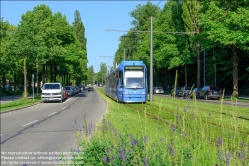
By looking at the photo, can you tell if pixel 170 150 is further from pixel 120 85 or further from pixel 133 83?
pixel 120 85

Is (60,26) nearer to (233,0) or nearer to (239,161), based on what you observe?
(233,0)

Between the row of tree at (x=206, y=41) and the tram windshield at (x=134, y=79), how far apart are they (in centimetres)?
354

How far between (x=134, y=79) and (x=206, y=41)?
576 inches

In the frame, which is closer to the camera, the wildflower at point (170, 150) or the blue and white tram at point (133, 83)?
the wildflower at point (170, 150)

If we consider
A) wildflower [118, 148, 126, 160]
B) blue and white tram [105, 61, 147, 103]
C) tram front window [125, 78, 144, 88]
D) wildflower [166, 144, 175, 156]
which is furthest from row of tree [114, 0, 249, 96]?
wildflower [118, 148, 126, 160]

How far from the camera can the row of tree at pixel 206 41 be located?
34.5 metres

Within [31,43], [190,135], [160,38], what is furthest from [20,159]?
[160,38]

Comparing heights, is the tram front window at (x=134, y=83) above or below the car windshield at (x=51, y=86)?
above

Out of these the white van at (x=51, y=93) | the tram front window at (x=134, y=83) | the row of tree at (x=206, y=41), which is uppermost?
the row of tree at (x=206, y=41)

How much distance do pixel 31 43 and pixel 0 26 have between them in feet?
A: 40.9

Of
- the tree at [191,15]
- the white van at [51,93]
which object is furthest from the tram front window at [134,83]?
the tree at [191,15]

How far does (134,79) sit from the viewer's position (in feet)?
92.7

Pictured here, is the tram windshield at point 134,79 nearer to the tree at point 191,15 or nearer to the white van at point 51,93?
the white van at point 51,93

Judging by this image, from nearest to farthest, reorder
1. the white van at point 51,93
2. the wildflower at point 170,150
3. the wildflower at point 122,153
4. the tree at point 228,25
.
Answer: the wildflower at point 122,153 → the wildflower at point 170,150 → the tree at point 228,25 → the white van at point 51,93
